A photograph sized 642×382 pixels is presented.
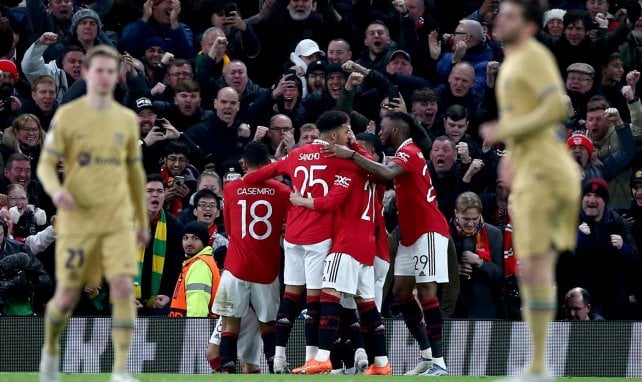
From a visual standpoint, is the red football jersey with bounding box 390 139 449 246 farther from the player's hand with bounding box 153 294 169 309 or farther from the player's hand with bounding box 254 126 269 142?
the player's hand with bounding box 254 126 269 142

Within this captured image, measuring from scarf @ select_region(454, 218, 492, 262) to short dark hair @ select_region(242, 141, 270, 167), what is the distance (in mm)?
2756

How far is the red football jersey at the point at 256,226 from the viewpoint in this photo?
14656 mm

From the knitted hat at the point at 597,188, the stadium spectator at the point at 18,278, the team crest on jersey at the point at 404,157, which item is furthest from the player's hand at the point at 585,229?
the stadium spectator at the point at 18,278

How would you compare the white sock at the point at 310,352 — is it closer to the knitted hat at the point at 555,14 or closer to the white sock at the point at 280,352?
the white sock at the point at 280,352

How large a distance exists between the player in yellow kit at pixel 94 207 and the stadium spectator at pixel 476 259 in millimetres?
6561

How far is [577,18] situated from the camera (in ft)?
65.7

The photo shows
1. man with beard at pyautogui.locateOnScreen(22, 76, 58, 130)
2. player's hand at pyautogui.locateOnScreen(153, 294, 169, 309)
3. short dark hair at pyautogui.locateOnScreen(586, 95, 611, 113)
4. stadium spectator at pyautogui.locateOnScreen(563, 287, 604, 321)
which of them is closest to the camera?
player's hand at pyautogui.locateOnScreen(153, 294, 169, 309)

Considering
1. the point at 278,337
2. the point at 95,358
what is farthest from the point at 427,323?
the point at 95,358

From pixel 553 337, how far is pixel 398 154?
3.02 metres

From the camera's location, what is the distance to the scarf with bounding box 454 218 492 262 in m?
16.2

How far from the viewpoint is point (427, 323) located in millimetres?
14211

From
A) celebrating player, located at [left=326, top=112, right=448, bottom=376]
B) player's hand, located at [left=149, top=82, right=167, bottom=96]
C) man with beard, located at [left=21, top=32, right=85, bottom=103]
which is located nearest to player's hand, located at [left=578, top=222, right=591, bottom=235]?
celebrating player, located at [left=326, top=112, right=448, bottom=376]

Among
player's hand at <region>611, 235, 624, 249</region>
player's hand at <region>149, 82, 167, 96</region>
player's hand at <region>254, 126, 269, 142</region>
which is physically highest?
player's hand at <region>149, 82, 167, 96</region>

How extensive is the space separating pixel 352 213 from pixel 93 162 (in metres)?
4.37
